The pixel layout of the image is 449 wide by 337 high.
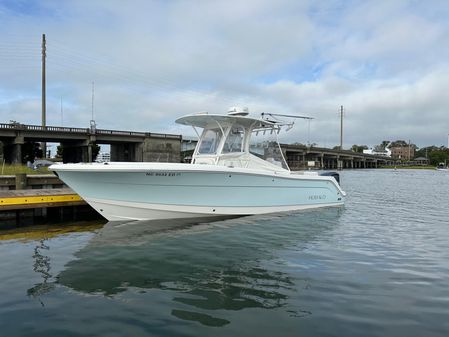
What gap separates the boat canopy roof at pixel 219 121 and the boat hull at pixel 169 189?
7.08 ft

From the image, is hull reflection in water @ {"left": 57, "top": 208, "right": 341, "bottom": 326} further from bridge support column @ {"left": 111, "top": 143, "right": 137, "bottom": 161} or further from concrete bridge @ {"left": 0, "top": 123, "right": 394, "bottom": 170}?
bridge support column @ {"left": 111, "top": 143, "right": 137, "bottom": 161}

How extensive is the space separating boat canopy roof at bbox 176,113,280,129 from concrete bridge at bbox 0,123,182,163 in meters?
29.6

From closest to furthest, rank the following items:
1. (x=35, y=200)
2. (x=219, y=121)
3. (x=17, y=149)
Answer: (x=35, y=200)
(x=219, y=121)
(x=17, y=149)

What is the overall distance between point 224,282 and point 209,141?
7982 millimetres

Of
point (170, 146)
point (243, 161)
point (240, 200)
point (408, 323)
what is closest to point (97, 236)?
point (240, 200)

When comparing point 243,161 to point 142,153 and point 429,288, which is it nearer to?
point 429,288

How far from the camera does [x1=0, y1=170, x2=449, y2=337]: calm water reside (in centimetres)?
486

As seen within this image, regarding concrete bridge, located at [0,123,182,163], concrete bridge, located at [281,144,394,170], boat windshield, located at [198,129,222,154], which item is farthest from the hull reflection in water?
concrete bridge, located at [281,144,394,170]

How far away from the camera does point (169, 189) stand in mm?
11336

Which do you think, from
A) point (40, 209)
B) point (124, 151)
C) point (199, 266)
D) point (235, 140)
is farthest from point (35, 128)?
point (199, 266)

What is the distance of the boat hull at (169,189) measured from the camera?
35.8 feet

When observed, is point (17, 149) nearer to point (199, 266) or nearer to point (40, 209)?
point (40, 209)

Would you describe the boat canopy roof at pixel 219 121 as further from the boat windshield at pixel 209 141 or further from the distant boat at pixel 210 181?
the boat windshield at pixel 209 141

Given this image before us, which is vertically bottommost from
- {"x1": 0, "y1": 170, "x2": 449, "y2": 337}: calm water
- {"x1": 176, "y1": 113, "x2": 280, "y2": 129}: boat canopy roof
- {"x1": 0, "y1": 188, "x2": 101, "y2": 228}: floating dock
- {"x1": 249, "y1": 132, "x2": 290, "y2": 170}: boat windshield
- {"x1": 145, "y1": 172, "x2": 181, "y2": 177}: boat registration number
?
{"x1": 0, "y1": 170, "x2": 449, "y2": 337}: calm water
